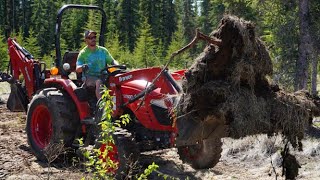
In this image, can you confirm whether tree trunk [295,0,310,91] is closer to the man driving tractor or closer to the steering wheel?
the man driving tractor

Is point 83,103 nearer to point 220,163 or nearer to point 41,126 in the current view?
point 41,126

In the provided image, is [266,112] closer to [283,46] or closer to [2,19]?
[283,46]

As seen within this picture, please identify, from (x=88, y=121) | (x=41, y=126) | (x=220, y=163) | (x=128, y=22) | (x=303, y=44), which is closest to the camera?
(x=88, y=121)

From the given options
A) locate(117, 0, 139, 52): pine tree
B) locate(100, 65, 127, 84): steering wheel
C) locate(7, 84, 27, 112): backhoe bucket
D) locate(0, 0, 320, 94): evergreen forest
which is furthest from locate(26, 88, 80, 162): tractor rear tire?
locate(117, 0, 139, 52): pine tree

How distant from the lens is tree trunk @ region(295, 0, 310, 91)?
12219mm

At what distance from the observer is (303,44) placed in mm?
12250

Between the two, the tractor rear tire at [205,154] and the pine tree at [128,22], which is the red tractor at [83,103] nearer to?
the tractor rear tire at [205,154]

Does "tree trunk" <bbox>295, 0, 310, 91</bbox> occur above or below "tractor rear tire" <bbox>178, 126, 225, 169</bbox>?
above

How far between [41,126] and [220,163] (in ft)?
10.7

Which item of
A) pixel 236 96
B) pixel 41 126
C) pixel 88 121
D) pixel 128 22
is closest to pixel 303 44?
pixel 88 121

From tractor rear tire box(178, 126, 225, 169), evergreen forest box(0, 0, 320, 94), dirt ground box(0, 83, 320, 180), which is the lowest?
dirt ground box(0, 83, 320, 180)

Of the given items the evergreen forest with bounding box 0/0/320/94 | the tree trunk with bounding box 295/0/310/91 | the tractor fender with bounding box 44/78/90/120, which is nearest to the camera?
the tractor fender with bounding box 44/78/90/120

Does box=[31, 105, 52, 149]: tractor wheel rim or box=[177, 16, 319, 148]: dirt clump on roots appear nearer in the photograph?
box=[177, 16, 319, 148]: dirt clump on roots

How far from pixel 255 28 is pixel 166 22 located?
6161 centimetres
